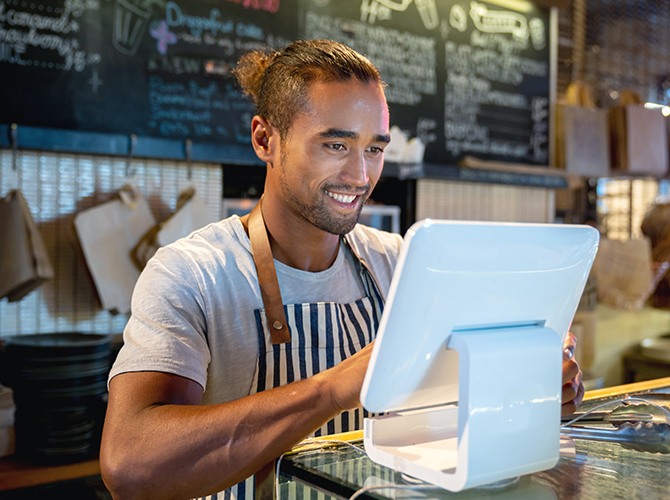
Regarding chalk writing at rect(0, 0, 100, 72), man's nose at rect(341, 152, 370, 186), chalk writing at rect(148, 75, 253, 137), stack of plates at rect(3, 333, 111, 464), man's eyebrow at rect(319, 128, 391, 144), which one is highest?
chalk writing at rect(0, 0, 100, 72)

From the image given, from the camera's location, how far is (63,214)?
8.38 feet

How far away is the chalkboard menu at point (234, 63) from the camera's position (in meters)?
2.54

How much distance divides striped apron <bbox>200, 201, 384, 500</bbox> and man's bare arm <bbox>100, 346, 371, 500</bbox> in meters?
0.27

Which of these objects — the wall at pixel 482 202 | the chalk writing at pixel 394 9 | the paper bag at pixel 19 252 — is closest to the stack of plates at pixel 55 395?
the paper bag at pixel 19 252

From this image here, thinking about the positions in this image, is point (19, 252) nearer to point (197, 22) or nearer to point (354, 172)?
point (197, 22)

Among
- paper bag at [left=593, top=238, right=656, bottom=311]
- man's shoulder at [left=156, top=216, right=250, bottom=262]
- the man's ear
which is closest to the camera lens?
man's shoulder at [left=156, top=216, right=250, bottom=262]

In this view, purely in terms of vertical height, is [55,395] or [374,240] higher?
[374,240]

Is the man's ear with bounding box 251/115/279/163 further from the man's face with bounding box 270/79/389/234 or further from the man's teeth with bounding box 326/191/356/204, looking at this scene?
the man's teeth with bounding box 326/191/356/204

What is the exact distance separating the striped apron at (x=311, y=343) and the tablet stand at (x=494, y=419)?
0.46 m

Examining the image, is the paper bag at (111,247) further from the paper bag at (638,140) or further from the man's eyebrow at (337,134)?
the paper bag at (638,140)

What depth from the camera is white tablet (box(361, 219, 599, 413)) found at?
0.70 m

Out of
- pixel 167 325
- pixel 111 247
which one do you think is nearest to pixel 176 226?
pixel 111 247

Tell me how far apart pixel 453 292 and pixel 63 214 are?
2235mm

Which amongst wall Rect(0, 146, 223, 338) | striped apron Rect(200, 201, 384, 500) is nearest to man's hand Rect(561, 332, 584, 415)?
striped apron Rect(200, 201, 384, 500)
